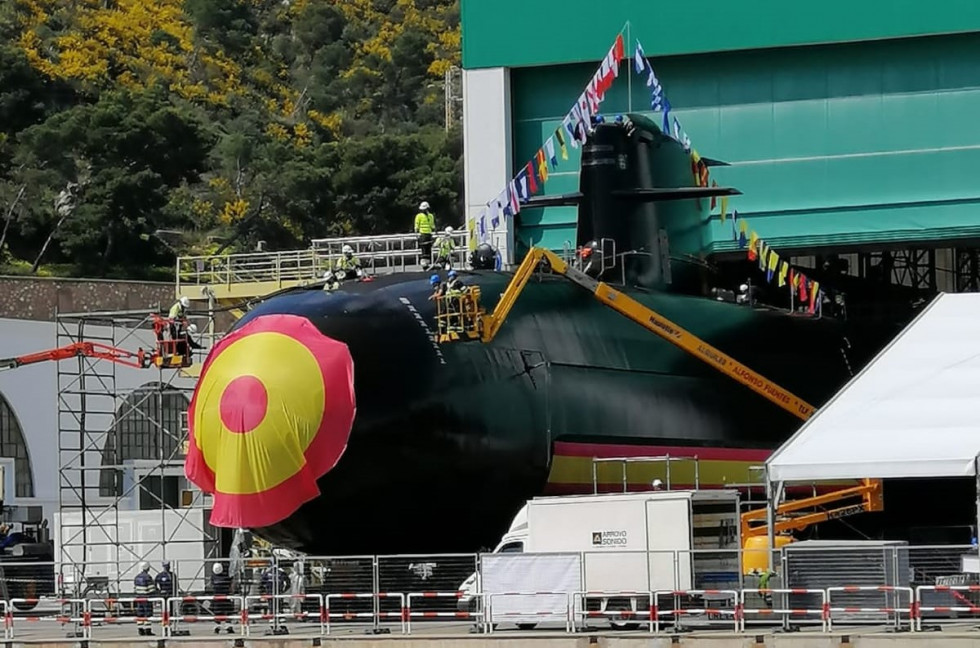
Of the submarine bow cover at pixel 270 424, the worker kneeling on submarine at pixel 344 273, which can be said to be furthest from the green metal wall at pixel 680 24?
the submarine bow cover at pixel 270 424

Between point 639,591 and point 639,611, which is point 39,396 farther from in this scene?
point 639,611

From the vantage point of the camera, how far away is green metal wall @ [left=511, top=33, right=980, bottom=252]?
4678 cm

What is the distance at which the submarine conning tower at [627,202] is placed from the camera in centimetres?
4256

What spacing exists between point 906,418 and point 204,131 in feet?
270

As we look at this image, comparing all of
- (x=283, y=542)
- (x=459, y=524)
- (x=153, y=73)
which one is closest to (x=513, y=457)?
(x=459, y=524)

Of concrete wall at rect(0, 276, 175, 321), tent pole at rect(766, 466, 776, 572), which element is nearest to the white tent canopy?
tent pole at rect(766, 466, 776, 572)

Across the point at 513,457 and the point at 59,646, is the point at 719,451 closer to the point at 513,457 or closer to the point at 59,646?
the point at 513,457

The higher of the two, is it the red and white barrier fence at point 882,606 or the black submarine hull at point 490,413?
the black submarine hull at point 490,413

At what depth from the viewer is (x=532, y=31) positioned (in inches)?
1930

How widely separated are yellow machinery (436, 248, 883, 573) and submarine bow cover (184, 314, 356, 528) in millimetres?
2291

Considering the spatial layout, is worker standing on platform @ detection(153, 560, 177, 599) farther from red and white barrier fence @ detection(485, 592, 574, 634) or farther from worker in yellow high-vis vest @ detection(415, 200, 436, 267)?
worker in yellow high-vis vest @ detection(415, 200, 436, 267)

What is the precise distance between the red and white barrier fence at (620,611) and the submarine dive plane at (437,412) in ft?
17.9

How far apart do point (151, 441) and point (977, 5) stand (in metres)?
28.6

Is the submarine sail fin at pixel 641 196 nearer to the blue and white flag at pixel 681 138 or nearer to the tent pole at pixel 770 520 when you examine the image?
the blue and white flag at pixel 681 138
